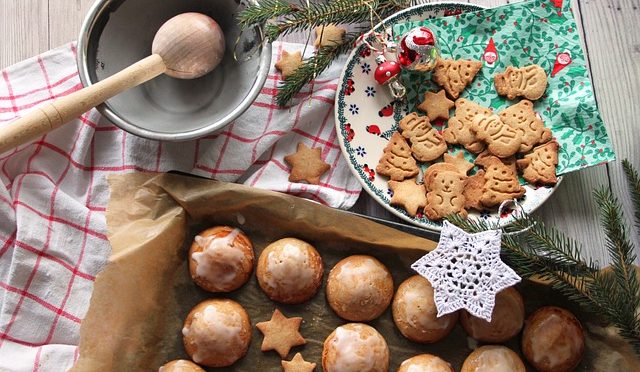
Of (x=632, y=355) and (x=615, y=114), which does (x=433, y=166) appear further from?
(x=632, y=355)

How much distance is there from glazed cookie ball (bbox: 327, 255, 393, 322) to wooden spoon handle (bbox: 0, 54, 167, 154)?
2.28 ft

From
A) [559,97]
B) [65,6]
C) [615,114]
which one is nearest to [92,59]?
[65,6]

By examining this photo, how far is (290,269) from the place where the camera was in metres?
1.85

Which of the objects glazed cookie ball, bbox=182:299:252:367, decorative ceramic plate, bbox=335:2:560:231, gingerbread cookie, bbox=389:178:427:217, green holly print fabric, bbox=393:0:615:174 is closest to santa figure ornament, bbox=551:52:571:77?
green holly print fabric, bbox=393:0:615:174

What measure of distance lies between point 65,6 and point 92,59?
38 cm

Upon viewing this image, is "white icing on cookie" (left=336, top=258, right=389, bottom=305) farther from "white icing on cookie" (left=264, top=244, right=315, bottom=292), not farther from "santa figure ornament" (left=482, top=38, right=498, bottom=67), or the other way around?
"santa figure ornament" (left=482, top=38, right=498, bottom=67)

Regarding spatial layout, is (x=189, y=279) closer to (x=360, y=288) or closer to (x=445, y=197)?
(x=360, y=288)

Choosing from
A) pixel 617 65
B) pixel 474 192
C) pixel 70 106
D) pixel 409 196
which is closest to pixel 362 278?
pixel 409 196

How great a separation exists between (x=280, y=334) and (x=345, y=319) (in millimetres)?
177

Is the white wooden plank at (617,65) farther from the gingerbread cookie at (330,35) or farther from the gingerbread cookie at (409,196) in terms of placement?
the gingerbread cookie at (330,35)

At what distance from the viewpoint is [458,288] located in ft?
5.44

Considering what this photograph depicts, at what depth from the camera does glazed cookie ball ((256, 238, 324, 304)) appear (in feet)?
6.08

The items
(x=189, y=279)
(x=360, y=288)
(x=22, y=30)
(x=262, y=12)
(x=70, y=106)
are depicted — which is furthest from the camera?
(x=22, y=30)

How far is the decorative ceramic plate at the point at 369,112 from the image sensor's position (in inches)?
74.9
